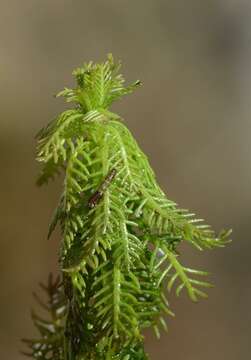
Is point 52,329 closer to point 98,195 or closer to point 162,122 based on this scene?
point 98,195

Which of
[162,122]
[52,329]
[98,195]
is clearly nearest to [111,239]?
[98,195]

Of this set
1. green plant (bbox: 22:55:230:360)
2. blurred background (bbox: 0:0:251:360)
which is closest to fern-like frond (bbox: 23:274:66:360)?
green plant (bbox: 22:55:230:360)

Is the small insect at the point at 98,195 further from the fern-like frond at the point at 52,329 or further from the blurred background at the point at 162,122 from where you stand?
the blurred background at the point at 162,122

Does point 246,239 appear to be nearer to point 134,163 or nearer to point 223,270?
point 223,270

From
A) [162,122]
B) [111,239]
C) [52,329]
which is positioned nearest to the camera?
[111,239]

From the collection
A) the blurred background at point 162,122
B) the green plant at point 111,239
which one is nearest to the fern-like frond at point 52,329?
the green plant at point 111,239
